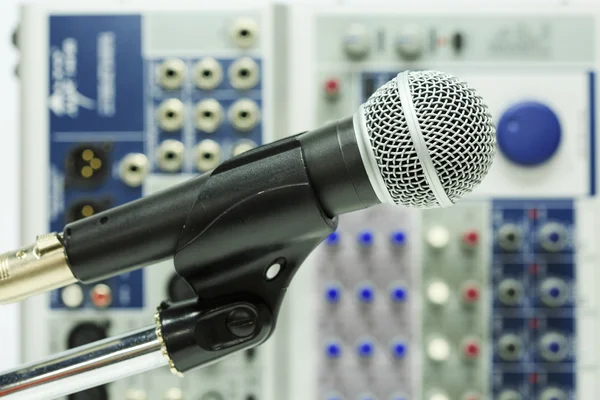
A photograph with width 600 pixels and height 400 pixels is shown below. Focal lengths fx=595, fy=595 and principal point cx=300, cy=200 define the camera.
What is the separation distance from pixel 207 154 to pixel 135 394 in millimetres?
523

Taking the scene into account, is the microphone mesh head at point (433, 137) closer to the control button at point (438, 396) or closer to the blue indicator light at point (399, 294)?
the blue indicator light at point (399, 294)

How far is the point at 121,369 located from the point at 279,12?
84cm

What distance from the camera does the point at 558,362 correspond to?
1240 millimetres

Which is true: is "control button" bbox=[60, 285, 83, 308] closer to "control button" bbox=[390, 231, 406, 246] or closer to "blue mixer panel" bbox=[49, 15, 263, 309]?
"blue mixer panel" bbox=[49, 15, 263, 309]

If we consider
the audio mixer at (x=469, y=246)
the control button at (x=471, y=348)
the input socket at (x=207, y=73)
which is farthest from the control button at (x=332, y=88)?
the control button at (x=471, y=348)

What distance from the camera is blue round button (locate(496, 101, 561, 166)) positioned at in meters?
1.21

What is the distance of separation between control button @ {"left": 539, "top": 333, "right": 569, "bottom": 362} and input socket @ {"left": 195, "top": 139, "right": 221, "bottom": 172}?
2.52 feet

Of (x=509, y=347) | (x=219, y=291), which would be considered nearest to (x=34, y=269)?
(x=219, y=291)

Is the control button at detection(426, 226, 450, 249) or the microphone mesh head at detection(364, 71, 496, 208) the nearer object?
the microphone mesh head at detection(364, 71, 496, 208)

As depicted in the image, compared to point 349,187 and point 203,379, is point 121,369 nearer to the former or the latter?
point 349,187

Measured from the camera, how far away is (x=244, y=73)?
1.21 m

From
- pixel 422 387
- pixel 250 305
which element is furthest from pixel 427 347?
pixel 250 305

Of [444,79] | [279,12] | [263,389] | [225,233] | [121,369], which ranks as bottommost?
[263,389]

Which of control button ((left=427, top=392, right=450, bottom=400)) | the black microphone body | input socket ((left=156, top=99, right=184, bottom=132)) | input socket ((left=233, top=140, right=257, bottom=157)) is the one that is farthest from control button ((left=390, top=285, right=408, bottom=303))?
the black microphone body
